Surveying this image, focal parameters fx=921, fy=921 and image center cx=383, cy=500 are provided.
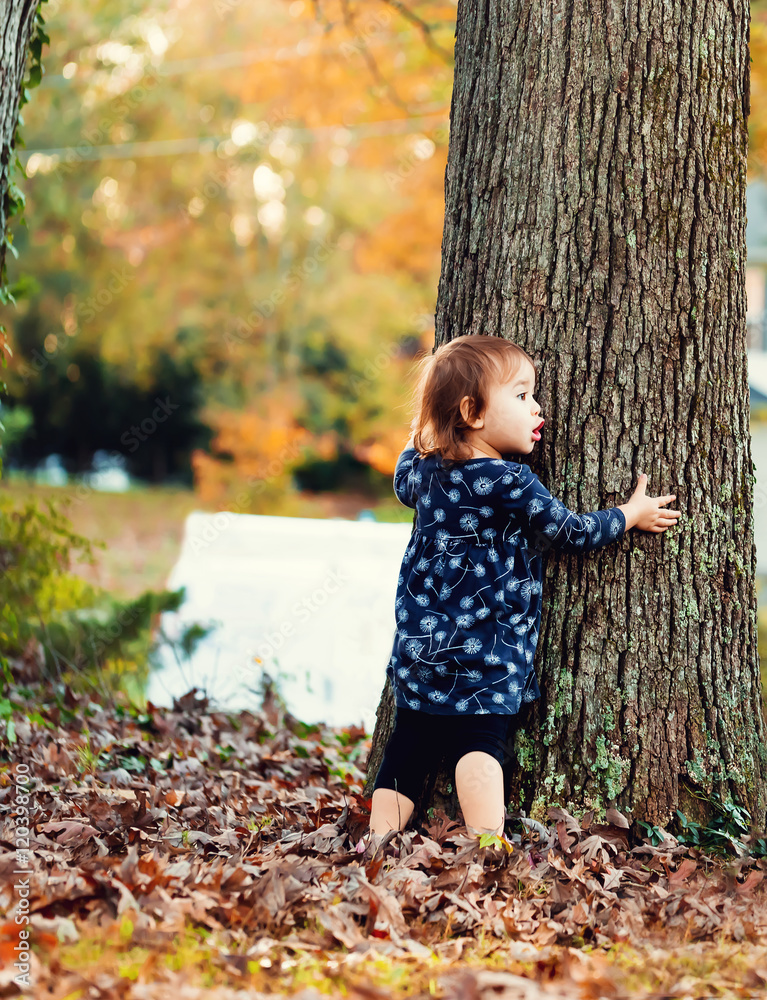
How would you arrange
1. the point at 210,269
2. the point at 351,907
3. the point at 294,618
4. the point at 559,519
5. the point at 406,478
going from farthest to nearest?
the point at 210,269, the point at 294,618, the point at 406,478, the point at 559,519, the point at 351,907

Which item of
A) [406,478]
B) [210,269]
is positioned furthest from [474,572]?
[210,269]

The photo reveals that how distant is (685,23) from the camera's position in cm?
289

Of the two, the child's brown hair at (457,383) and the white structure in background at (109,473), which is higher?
the white structure in background at (109,473)

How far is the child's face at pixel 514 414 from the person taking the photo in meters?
2.83

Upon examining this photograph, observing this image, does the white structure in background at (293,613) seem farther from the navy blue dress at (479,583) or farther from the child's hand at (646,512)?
the child's hand at (646,512)

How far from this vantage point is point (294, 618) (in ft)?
20.8

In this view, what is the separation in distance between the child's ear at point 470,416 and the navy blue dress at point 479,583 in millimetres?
122

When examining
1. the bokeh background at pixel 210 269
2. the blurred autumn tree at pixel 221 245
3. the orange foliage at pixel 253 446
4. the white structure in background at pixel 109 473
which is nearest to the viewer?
the bokeh background at pixel 210 269

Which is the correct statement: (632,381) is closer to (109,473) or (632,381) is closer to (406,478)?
(406,478)

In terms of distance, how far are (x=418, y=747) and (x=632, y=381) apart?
52.4 inches

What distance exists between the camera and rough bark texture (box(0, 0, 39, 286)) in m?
3.17

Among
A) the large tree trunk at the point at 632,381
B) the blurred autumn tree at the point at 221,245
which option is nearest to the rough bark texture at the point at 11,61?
the large tree trunk at the point at 632,381

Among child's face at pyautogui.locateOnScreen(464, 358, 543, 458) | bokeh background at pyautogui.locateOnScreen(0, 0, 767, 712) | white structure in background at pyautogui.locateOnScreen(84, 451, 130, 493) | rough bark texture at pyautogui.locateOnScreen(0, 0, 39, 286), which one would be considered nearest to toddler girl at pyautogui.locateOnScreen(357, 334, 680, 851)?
child's face at pyautogui.locateOnScreen(464, 358, 543, 458)

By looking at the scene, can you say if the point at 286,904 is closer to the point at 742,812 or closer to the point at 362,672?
the point at 742,812
